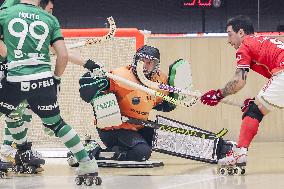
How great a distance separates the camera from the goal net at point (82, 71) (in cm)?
591

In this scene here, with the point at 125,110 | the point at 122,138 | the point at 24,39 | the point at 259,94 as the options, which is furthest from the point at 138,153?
the point at 24,39

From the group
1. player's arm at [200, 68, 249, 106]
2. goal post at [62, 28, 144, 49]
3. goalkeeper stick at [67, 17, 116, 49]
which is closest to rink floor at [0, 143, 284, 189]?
player's arm at [200, 68, 249, 106]

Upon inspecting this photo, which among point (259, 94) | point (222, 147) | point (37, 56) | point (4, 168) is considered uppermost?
point (37, 56)

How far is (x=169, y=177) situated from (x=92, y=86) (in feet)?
3.35

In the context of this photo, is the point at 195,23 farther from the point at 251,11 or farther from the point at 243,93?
the point at 243,93

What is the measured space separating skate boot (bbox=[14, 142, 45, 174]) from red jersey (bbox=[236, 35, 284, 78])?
1.44 m

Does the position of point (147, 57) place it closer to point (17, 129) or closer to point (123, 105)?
point (123, 105)

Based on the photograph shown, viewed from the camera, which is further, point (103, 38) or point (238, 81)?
point (103, 38)

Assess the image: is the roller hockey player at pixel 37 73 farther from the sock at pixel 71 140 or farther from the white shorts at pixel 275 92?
the white shorts at pixel 275 92

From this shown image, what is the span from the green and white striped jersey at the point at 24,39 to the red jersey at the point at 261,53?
4.20 feet

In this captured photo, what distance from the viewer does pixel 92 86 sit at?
496 cm

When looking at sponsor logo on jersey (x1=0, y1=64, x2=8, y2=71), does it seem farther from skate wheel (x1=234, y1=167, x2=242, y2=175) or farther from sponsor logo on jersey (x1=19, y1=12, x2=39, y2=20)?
skate wheel (x1=234, y1=167, x2=242, y2=175)

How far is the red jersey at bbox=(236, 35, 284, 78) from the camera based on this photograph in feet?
14.5

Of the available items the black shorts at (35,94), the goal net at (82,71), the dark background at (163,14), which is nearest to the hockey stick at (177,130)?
the goal net at (82,71)
